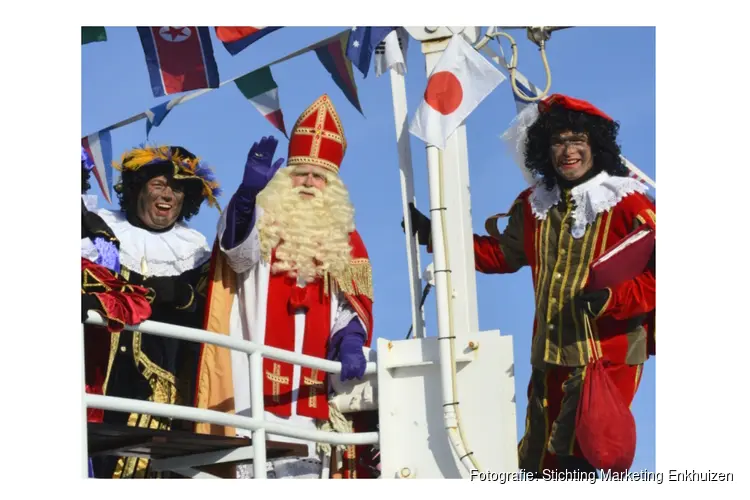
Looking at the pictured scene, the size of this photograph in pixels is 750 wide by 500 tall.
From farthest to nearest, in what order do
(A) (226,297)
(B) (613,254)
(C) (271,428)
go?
(A) (226,297) → (B) (613,254) → (C) (271,428)

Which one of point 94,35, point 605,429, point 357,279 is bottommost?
point 605,429

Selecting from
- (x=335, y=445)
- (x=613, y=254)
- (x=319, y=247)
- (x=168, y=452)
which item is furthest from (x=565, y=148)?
(x=168, y=452)

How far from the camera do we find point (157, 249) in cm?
841

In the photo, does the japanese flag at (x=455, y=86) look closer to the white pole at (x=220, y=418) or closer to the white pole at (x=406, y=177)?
the white pole at (x=406, y=177)

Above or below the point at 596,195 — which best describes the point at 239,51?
above

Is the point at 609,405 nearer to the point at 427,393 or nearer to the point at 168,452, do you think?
the point at 427,393

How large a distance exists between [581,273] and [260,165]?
1.63 meters

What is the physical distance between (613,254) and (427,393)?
1105 millimetres

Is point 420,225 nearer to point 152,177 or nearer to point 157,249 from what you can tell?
point 157,249

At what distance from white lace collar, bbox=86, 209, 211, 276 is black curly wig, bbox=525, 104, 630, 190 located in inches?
74.2

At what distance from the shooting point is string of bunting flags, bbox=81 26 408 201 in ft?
25.8

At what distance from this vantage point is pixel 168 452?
764cm

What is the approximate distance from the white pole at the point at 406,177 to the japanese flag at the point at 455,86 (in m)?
0.16

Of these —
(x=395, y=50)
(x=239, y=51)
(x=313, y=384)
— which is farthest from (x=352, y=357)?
(x=239, y=51)
